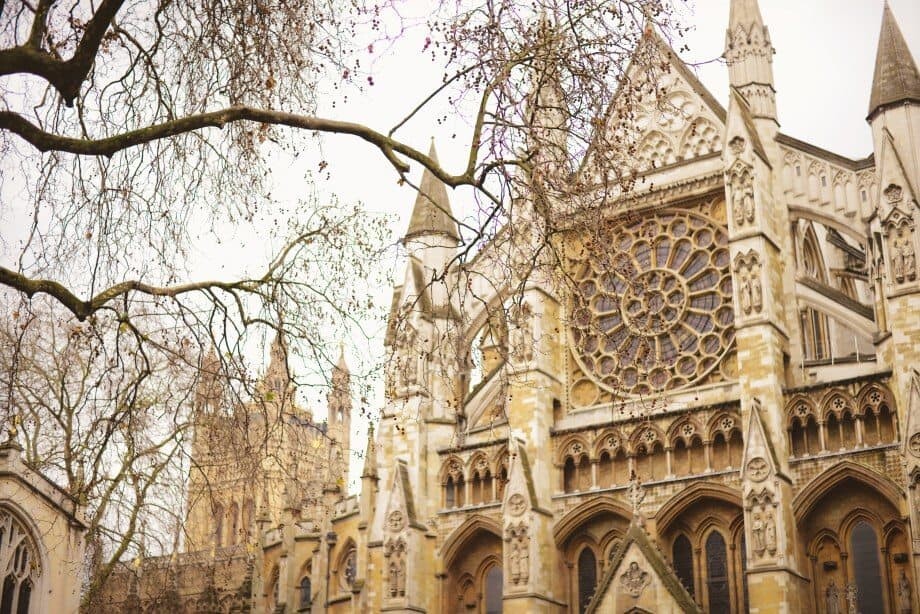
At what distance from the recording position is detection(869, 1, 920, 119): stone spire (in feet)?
76.6

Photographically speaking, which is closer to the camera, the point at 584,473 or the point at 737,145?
the point at 737,145

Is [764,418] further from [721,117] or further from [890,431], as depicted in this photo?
[721,117]

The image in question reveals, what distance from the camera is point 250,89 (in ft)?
33.7

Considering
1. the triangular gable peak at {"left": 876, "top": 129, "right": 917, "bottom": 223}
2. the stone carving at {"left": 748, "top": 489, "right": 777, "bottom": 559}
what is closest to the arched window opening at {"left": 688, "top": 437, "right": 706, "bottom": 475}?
the stone carving at {"left": 748, "top": 489, "right": 777, "bottom": 559}

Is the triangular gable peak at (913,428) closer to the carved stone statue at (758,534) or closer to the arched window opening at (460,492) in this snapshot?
the carved stone statue at (758,534)

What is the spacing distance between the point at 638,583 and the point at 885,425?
18.1 feet

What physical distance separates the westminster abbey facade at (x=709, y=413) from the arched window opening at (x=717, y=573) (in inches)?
1.8

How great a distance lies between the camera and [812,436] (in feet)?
71.9

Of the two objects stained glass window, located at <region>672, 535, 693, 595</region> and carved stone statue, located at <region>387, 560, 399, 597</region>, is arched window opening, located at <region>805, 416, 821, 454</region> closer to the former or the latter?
stained glass window, located at <region>672, 535, 693, 595</region>

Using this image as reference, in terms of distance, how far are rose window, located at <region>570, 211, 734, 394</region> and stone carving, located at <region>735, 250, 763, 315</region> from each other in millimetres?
1559

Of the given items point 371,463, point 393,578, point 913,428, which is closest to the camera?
point 913,428

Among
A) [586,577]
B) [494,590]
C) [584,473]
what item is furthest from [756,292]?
[494,590]

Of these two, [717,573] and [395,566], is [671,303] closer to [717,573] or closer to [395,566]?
[717,573]

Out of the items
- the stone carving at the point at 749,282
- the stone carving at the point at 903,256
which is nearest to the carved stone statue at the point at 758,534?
the stone carving at the point at 749,282
